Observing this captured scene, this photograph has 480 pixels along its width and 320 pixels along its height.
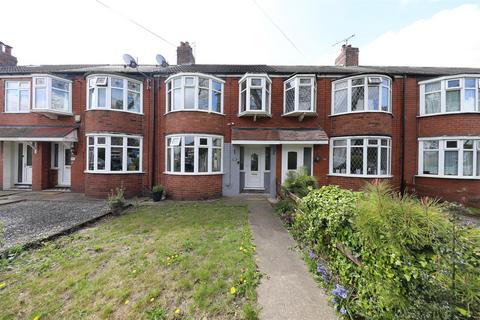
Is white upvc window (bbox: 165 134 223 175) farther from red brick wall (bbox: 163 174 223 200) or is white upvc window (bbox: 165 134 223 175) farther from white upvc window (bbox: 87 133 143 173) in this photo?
white upvc window (bbox: 87 133 143 173)

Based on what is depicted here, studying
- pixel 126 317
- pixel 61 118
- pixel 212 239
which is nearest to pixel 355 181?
pixel 212 239

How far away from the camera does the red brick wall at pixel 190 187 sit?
9.54 metres

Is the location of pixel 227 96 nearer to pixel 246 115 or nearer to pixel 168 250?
pixel 246 115

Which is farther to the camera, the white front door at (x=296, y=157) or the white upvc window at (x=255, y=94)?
the white front door at (x=296, y=157)

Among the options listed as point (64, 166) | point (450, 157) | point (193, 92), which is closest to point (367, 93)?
point (450, 157)

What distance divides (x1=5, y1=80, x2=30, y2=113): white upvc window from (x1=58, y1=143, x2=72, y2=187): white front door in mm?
2939

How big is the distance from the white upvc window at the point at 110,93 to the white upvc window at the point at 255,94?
5935 millimetres

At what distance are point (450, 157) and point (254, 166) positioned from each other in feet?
30.7

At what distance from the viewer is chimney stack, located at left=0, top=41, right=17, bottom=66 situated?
13.3 meters

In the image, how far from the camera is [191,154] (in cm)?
964

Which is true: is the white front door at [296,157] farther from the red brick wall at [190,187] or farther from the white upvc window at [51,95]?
the white upvc window at [51,95]

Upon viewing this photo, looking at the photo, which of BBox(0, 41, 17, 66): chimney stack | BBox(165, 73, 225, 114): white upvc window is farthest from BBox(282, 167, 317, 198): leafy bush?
BBox(0, 41, 17, 66): chimney stack

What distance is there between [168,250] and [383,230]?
4.09 m

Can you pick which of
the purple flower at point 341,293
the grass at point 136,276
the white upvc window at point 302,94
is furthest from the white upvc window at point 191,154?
the purple flower at point 341,293
